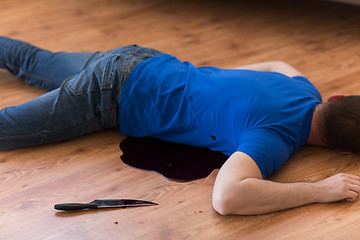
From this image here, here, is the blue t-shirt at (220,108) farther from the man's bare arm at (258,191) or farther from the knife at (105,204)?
the knife at (105,204)

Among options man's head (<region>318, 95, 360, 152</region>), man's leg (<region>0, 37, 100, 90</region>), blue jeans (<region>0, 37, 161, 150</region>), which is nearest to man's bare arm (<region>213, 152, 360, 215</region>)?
man's head (<region>318, 95, 360, 152</region>)

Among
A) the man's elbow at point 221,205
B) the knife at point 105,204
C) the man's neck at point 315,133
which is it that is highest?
the man's neck at point 315,133

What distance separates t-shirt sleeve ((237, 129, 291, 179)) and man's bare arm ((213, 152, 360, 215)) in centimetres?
3

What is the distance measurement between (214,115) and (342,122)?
0.43 m

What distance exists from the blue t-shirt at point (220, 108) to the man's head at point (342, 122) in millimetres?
61

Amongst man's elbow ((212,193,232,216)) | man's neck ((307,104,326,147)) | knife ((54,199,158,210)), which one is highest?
man's neck ((307,104,326,147))

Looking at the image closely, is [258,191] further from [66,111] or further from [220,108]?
[66,111]

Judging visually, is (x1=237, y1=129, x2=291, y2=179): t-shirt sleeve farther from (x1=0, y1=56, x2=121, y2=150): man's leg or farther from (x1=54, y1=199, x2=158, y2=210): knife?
(x1=0, y1=56, x2=121, y2=150): man's leg

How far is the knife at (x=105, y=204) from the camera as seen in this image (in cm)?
154

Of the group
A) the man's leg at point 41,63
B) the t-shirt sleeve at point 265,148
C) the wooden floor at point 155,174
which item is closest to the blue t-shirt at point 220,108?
the t-shirt sleeve at point 265,148

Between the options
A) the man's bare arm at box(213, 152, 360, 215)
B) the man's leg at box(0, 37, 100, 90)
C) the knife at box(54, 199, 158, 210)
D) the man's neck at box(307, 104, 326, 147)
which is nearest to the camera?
the man's bare arm at box(213, 152, 360, 215)

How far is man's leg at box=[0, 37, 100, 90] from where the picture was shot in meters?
1.99

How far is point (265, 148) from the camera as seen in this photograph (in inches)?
60.4

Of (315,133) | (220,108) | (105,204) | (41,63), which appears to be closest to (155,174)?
(105,204)
